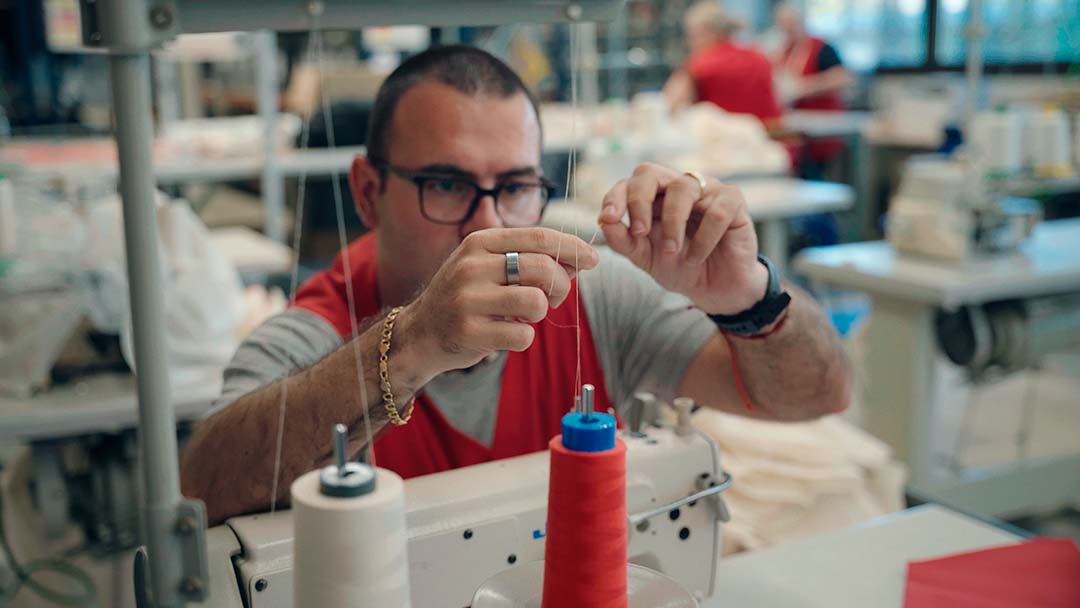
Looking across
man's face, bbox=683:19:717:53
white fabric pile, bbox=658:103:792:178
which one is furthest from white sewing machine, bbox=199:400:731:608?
man's face, bbox=683:19:717:53

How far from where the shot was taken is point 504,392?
1.15m

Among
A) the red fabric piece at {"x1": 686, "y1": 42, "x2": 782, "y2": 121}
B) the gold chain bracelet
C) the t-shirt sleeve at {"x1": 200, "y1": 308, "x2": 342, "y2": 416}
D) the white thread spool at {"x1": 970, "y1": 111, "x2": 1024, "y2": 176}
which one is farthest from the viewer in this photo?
the red fabric piece at {"x1": 686, "y1": 42, "x2": 782, "y2": 121}

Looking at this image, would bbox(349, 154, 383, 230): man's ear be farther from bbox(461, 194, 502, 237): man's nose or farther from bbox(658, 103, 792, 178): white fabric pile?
bbox(658, 103, 792, 178): white fabric pile

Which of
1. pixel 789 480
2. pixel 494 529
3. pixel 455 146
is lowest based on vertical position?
pixel 789 480

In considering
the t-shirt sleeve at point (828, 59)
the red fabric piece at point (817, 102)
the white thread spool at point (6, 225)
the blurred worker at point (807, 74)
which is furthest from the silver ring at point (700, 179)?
the t-shirt sleeve at point (828, 59)

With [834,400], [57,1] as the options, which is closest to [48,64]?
[57,1]

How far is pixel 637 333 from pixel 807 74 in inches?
233

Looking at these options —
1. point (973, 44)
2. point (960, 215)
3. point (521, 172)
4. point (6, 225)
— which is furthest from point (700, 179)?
point (973, 44)

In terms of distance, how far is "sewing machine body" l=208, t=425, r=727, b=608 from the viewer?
0.80 meters

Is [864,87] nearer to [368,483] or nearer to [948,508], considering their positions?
[948,508]

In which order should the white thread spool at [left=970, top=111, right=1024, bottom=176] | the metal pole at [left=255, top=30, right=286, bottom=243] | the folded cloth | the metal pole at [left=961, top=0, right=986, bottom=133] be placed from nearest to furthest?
the folded cloth → the metal pole at [left=961, top=0, right=986, bottom=133] → the white thread spool at [left=970, top=111, right=1024, bottom=176] → the metal pole at [left=255, top=30, right=286, bottom=243]

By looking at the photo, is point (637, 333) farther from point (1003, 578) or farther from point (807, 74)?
point (807, 74)

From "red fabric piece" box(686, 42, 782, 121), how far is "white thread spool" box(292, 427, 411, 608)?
4.86 metres

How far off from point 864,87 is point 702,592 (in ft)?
23.4
